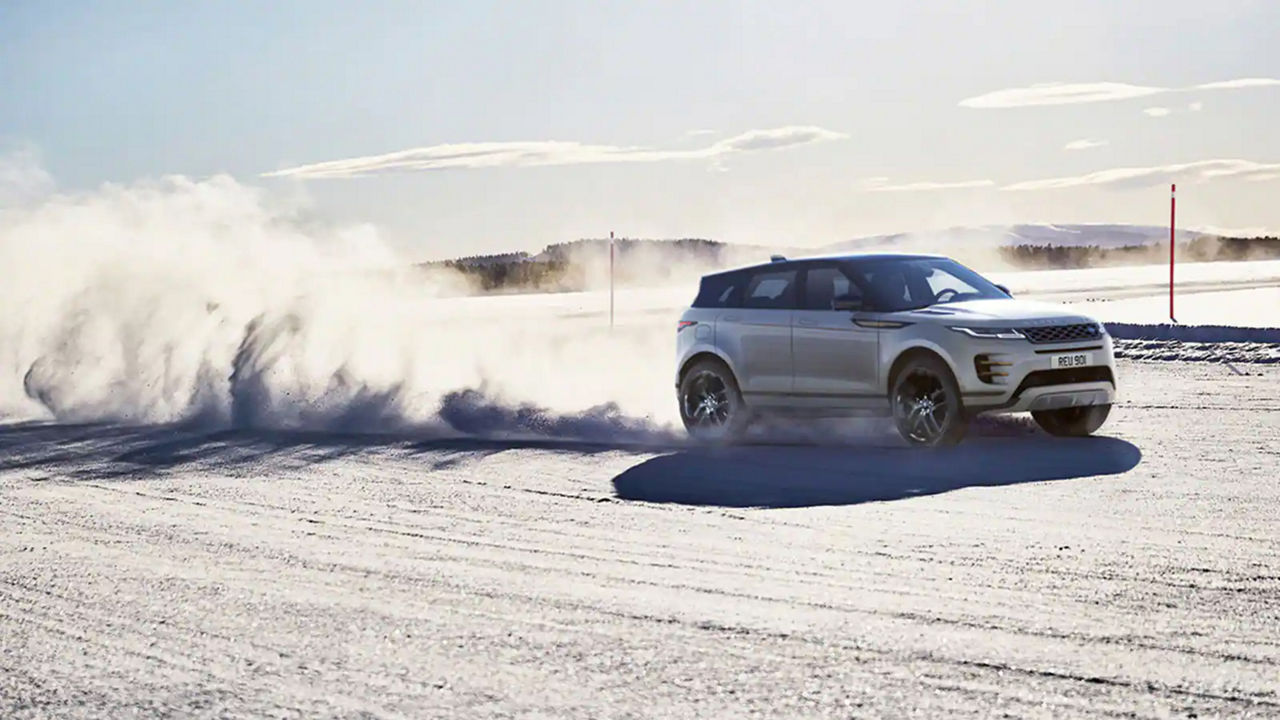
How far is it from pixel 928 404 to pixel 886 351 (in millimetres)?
557

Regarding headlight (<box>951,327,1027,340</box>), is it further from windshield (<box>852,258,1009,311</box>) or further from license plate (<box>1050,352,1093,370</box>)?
windshield (<box>852,258,1009,311</box>)

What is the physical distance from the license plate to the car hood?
0.96 feet

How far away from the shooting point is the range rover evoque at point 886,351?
45.1 feet

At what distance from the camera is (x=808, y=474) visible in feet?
41.3

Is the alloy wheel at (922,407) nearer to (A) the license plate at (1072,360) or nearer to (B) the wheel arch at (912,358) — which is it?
(B) the wheel arch at (912,358)

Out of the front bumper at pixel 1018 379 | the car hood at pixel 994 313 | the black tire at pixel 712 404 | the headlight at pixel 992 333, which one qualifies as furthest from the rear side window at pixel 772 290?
the front bumper at pixel 1018 379

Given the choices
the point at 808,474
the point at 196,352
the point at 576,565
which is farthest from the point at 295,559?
the point at 196,352

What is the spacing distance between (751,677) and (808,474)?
6272mm

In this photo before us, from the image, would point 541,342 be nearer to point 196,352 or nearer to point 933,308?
point 196,352

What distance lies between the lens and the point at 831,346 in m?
14.4

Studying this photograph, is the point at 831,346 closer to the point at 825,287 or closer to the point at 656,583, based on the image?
the point at 825,287

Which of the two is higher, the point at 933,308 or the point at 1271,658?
the point at 933,308

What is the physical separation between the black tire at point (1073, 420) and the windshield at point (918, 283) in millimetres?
1141

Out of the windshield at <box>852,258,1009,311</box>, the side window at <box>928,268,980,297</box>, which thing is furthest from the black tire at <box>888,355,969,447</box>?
the side window at <box>928,268,980,297</box>
